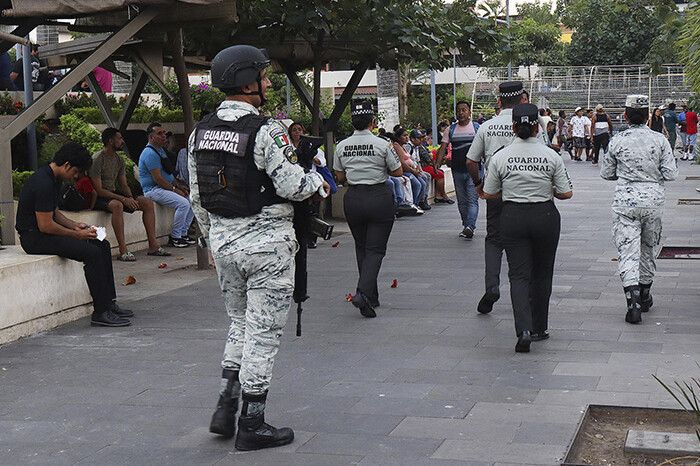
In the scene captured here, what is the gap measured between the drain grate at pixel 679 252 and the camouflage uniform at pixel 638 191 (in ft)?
10.4

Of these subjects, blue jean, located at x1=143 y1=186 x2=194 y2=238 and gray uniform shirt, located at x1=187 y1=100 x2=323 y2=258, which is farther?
blue jean, located at x1=143 y1=186 x2=194 y2=238

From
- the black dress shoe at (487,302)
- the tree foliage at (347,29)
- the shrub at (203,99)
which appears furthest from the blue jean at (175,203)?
the black dress shoe at (487,302)

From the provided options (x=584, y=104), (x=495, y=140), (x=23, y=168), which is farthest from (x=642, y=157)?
(x=584, y=104)

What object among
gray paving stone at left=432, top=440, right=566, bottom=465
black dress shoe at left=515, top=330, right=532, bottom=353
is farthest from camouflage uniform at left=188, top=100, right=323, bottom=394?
black dress shoe at left=515, top=330, right=532, bottom=353

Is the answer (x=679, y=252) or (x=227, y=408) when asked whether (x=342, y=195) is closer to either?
(x=679, y=252)

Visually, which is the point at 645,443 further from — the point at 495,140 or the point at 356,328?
the point at 495,140

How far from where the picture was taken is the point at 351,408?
543 cm

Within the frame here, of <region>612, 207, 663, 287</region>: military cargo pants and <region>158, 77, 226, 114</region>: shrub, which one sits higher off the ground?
<region>158, 77, 226, 114</region>: shrub

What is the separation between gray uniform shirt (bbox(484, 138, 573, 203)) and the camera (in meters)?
6.79

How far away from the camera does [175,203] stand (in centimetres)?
1252

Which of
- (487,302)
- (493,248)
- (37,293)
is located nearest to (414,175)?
(493,248)

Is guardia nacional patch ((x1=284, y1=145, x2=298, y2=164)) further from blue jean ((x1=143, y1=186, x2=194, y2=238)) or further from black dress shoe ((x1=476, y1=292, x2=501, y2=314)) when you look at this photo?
blue jean ((x1=143, y1=186, x2=194, y2=238))

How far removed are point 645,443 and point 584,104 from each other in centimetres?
3870

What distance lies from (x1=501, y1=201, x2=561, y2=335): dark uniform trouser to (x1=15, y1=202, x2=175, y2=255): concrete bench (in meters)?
5.61
